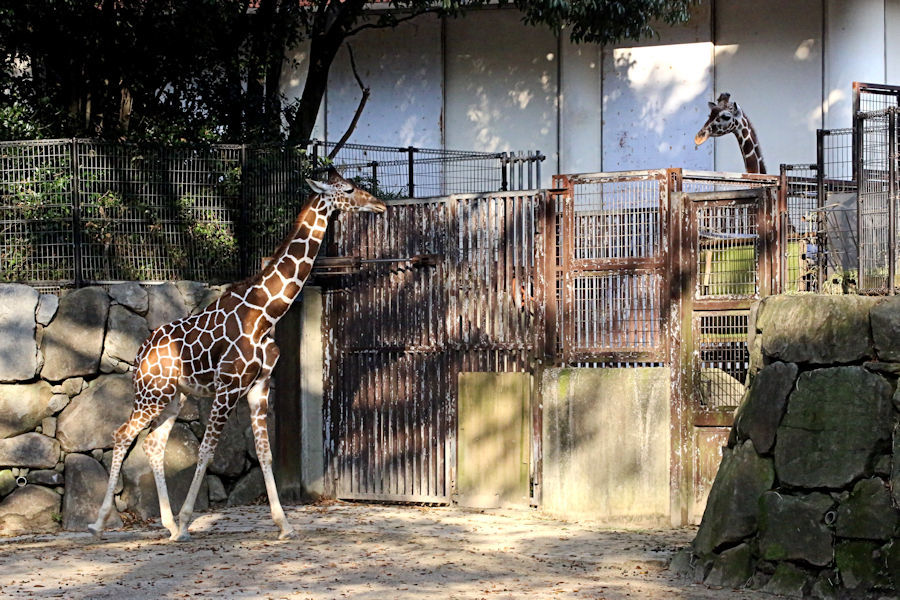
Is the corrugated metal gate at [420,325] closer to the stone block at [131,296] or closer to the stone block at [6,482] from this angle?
the stone block at [131,296]

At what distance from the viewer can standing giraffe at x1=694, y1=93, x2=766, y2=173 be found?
15078 mm

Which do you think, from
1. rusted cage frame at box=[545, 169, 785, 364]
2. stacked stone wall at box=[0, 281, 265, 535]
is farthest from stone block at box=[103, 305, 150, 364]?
rusted cage frame at box=[545, 169, 785, 364]

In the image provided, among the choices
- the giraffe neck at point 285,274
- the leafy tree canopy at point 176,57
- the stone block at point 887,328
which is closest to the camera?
the stone block at point 887,328

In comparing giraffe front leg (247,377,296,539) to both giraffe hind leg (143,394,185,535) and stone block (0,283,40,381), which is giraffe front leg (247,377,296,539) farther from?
stone block (0,283,40,381)

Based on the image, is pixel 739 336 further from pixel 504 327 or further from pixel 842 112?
pixel 842 112

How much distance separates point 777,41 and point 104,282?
33.8ft

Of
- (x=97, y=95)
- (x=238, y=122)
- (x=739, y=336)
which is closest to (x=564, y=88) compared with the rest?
(x=238, y=122)

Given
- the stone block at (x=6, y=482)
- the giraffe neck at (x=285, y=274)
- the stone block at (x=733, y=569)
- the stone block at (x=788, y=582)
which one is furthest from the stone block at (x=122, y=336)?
the stone block at (x=788, y=582)

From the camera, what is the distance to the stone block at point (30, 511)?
41.4 feet

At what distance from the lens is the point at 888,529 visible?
8.76 metres

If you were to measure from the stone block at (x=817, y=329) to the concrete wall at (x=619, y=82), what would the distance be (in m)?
8.99

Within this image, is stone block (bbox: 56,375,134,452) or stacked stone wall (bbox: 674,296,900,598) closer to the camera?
stacked stone wall (bbox: 674,296,900,598)

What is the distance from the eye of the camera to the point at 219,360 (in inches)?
474

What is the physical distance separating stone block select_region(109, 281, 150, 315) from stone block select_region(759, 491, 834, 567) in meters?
6.96
